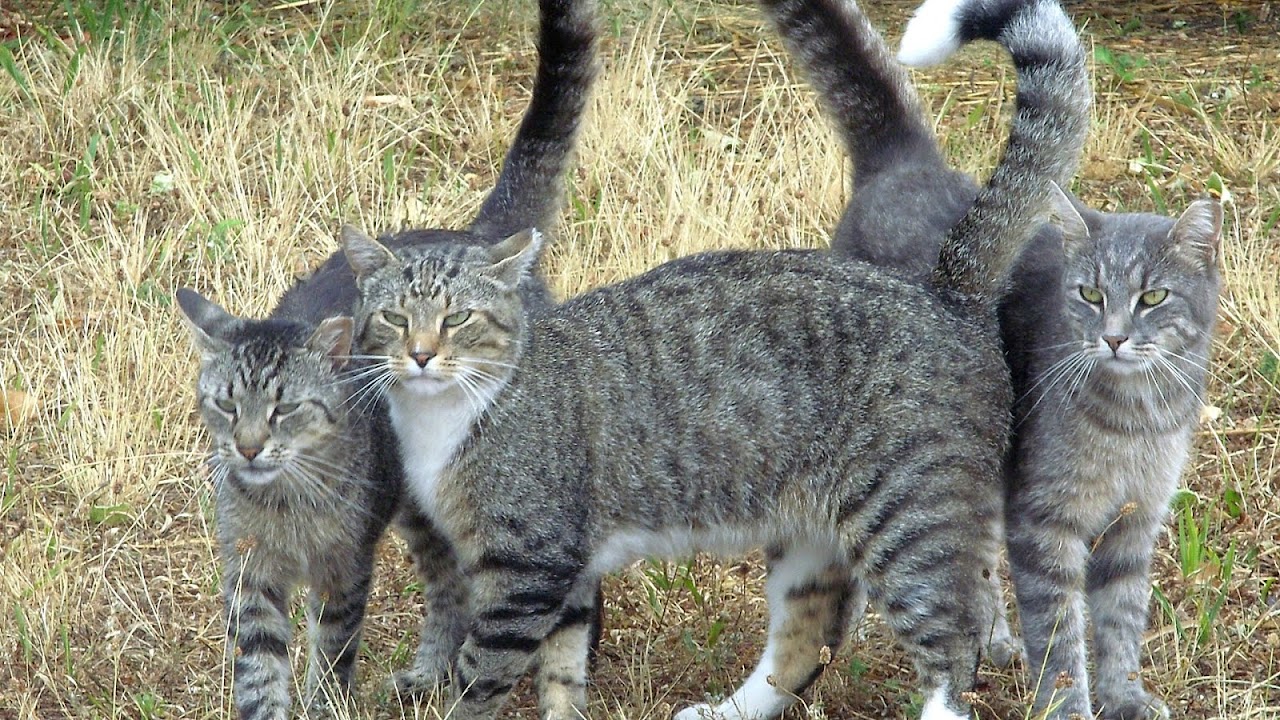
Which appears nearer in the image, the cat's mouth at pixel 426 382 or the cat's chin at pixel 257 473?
the cat's mouth at pixel 426 382

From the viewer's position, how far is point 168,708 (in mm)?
4934

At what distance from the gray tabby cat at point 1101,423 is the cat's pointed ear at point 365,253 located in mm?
1551

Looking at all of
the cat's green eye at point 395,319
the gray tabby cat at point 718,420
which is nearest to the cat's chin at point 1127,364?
the gray tabby cat at point 718,420

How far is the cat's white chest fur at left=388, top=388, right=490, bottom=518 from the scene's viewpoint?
452 centimetres

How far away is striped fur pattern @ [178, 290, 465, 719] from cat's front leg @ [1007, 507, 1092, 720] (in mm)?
1774

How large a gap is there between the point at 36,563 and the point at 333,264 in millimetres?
1335

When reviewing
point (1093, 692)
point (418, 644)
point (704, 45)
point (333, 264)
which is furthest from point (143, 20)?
point (1093, 692)

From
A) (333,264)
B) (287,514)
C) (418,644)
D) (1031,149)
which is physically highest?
(1031,149)

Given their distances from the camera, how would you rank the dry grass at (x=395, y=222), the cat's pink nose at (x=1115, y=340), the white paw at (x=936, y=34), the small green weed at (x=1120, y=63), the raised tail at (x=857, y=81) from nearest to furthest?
the cat's pink nose at (x=1115, y=340) < the white paw at (x=936, y=34) < the dry grass at (x=395, y=222) < the raised tail at (x=857, y=81) < the small green weed at (x=1120, y=63)

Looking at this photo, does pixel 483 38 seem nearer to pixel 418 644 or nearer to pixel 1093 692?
pixel 418 644

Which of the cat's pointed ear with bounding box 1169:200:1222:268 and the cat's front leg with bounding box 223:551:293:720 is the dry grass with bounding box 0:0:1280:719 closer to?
the cat's front leg with bounding box 223:551:293:720

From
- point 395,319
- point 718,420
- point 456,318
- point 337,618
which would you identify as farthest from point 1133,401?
point 337,618

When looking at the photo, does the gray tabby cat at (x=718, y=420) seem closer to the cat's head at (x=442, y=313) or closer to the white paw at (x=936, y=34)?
the cat's head at (x=442, y=313)

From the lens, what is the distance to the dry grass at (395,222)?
5.23 meters
